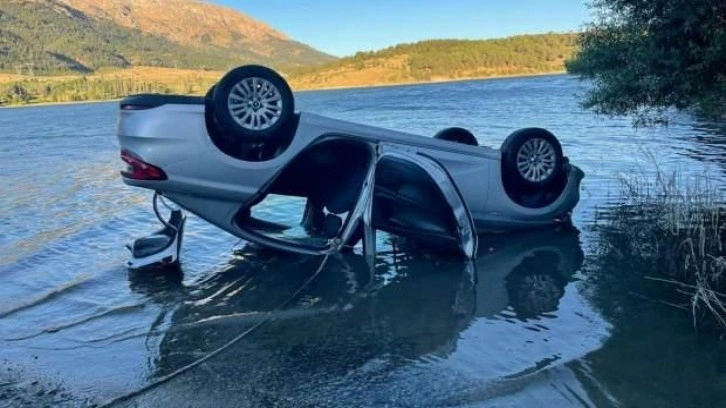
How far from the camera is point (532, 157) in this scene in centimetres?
970

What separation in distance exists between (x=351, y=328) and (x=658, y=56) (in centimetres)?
563

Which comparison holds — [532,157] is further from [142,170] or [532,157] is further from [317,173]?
[142,170]

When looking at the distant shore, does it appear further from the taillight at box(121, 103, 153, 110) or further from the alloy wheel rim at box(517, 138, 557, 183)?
the taillight at box(121, 103, 153, 110)

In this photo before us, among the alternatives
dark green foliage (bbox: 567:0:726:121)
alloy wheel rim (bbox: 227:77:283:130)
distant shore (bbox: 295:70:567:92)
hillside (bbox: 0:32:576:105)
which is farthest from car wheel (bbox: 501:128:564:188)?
distant shore (bbox: 295:70:567:92)

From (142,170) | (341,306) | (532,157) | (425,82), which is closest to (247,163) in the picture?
(142,170)

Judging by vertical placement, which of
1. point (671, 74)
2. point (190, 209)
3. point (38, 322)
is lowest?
point (38, 322)

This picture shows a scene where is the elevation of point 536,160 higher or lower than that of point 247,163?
lower

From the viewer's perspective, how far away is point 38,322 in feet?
24.9

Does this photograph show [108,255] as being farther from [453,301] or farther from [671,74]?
[671,74]

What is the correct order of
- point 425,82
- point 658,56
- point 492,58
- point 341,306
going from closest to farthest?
point 341,306 < point 658,56 < point 425,82 < point 492,58

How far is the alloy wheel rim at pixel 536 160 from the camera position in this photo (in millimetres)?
9602

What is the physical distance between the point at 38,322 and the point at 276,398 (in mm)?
3632

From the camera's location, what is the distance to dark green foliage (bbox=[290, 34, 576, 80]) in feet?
493

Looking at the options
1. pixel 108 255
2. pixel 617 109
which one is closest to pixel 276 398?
Answer: pixel 108 255
